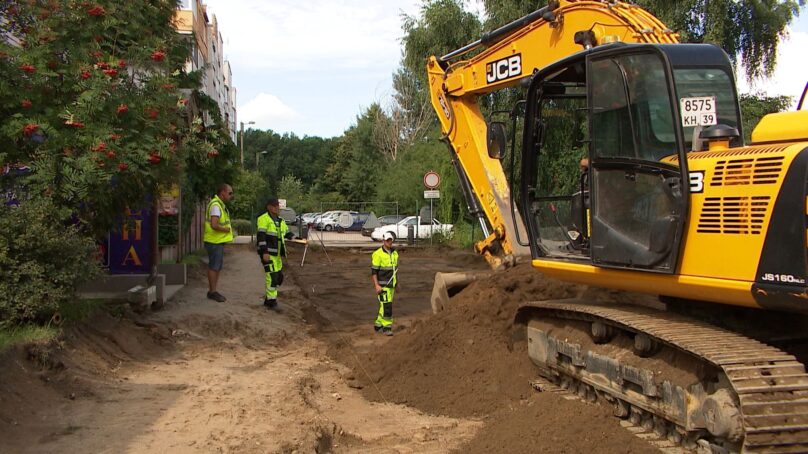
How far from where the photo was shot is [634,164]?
526cm

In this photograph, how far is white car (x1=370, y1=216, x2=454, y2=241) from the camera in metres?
30.8

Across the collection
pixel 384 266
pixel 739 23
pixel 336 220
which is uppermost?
pixel 739 23

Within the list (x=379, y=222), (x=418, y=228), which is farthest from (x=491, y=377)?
(x=379, y=222)

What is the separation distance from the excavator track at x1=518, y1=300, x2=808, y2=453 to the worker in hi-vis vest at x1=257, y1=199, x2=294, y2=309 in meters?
6.17

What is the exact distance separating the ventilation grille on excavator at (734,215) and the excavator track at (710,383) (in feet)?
2.34

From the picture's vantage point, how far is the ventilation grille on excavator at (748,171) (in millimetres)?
4258

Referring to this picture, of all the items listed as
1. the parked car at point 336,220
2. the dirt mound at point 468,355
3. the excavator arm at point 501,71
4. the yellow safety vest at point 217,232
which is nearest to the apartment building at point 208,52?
the yellow safety vest at point 217,232

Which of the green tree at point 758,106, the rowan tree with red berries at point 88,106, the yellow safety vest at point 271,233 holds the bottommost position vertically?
the yellow safety vest at point 271,233

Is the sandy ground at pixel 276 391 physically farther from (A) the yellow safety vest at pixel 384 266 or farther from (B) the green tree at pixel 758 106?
(B) the green tree at pixel 758 106

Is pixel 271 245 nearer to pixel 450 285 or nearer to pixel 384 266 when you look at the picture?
pixel 384 266

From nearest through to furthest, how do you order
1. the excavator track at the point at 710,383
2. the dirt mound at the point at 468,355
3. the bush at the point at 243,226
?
1. the excavator track at the point at 710,383
2. the dirt mound at the point at 468,355
3. the bush at the point at 243,226

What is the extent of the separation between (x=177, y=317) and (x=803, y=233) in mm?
7644

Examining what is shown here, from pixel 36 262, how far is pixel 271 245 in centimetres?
503

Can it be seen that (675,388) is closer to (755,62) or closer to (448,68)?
(448,68)
